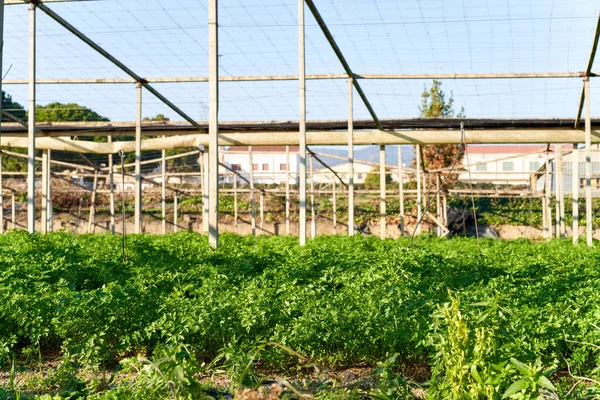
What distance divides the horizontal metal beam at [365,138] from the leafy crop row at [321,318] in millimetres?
11501

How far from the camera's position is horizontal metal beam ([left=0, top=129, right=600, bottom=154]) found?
18438 mm

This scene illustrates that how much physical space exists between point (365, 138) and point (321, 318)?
14.4m

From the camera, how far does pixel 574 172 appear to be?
53.5 ft

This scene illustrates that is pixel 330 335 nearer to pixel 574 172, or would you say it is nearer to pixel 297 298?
pixel 297 298

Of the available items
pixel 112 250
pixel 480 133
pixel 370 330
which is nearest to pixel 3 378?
pixel 370 330

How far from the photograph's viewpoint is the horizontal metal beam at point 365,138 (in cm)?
1844

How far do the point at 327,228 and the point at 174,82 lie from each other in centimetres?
1731

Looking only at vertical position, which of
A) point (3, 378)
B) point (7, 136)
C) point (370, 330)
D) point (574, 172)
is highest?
point (7, 136)

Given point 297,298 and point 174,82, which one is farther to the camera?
point 174,82

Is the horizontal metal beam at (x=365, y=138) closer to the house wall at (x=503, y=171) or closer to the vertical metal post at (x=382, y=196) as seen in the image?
the vertical metal post at (x=382, y=196)

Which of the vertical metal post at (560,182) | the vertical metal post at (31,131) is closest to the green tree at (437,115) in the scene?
the vertical metal post at (560,182)

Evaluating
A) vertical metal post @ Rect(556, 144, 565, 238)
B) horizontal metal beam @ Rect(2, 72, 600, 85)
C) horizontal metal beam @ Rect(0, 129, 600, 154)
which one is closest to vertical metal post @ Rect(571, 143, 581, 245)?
horizontal metal beam @ Rect(0, 129, 600, 154)

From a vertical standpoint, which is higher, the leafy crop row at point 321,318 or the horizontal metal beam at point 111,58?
the horizontal metal beam at point 111,58

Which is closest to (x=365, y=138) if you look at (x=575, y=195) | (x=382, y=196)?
(x=382, y=196)
